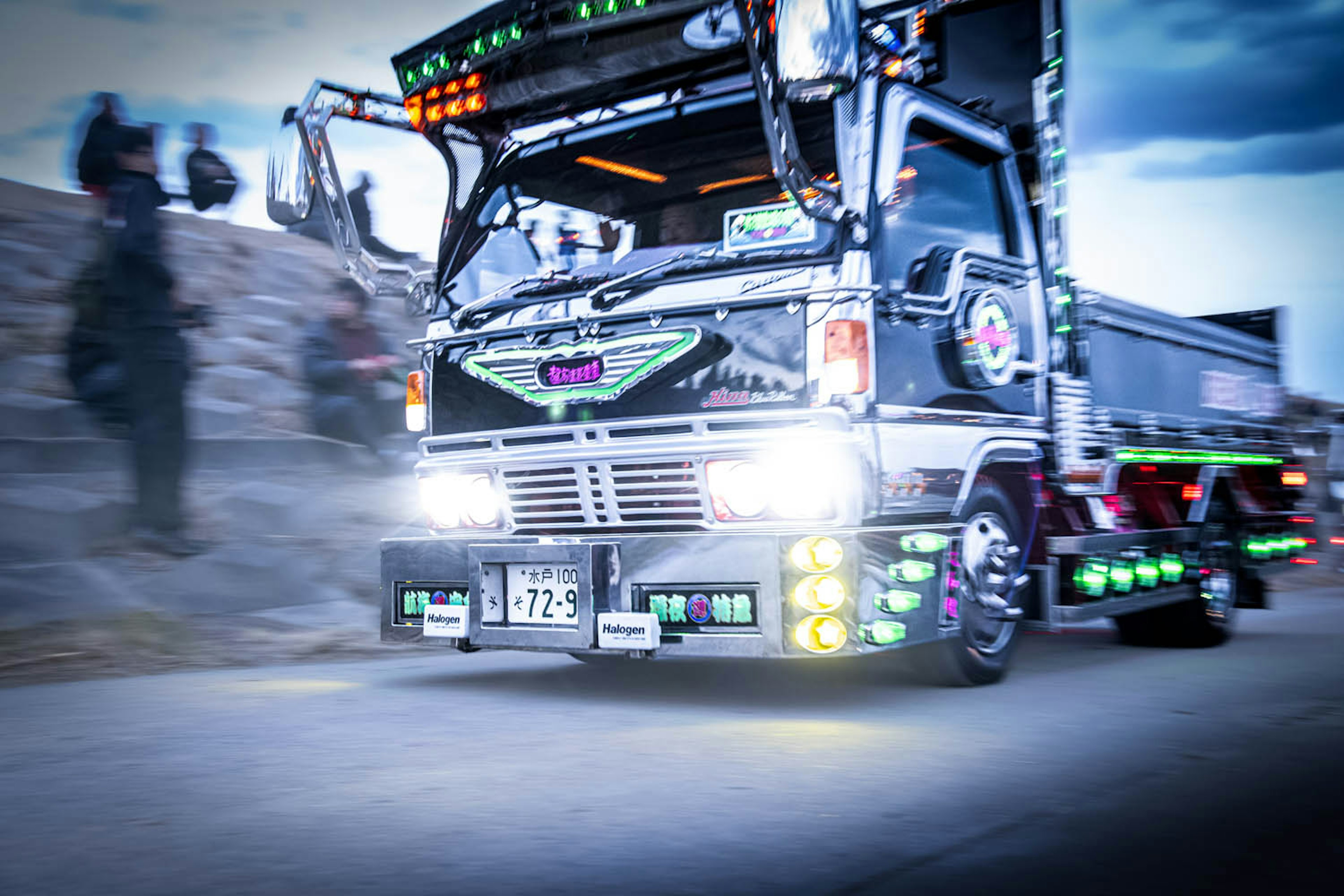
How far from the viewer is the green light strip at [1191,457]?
738 centimetres

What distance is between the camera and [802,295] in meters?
5.27

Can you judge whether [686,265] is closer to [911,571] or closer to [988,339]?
[988,339]

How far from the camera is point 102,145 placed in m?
8.66

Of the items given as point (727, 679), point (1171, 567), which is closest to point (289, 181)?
point (727, 679)

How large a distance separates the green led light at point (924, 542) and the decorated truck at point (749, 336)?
0.02 meters

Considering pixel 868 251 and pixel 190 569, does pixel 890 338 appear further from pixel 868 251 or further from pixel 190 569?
pixel 190 569

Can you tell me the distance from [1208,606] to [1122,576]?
1.66 metres

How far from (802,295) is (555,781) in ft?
7.07

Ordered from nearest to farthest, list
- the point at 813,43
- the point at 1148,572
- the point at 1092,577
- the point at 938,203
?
the point at 813,43 → the point at 938,203 → the point at 1092,577 → the point at 1148,572

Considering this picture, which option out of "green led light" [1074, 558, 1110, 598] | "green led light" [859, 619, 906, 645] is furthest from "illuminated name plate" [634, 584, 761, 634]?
"green led light" [1074, 558, 1110, 598]

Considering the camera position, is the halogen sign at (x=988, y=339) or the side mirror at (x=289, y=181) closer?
the halogen sign at (x=988, y=339)

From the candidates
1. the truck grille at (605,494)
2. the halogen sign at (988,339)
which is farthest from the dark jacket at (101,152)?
the halogen sign at (988,339)

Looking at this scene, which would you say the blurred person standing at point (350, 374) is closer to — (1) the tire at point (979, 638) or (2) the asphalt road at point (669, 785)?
(2) the asphalt road at point (669, 785)

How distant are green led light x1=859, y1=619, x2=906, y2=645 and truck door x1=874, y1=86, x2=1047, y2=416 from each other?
870mm
